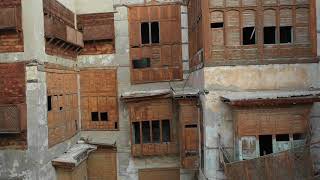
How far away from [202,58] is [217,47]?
0.79 meters

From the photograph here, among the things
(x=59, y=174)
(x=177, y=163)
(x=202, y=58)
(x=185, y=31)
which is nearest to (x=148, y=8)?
(x=185, y=31)

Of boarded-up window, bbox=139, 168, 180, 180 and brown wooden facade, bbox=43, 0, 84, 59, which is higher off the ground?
brown wooden facade, bbox=43, 0, 84, 59

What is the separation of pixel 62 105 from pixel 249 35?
26.5 ft

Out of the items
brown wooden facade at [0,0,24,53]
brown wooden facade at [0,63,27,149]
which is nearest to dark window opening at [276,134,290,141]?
brown wooden facade at [0,63,27,149]

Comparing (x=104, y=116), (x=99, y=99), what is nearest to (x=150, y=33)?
(x=99, y=99)

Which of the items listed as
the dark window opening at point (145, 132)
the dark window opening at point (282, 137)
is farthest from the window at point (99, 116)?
the dark window opening at point (282, 137)

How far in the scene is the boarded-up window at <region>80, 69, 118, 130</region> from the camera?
1969cm

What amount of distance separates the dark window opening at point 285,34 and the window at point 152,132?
7133 mm

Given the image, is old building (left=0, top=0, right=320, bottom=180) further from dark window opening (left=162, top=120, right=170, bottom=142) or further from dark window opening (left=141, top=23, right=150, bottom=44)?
dark window opening (left=141, top=23, right=150, bottom=44)

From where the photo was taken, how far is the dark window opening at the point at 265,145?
13.4 m

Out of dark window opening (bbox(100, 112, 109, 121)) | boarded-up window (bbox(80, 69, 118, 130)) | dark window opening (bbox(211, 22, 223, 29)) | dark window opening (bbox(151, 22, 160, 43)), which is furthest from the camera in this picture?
dark window opening (bbox(100, 112, 109, 121))

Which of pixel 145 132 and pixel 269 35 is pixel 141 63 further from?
pixel 269 35

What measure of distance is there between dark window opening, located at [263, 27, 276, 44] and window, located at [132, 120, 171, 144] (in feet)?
22.4

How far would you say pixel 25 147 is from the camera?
46.7ft
